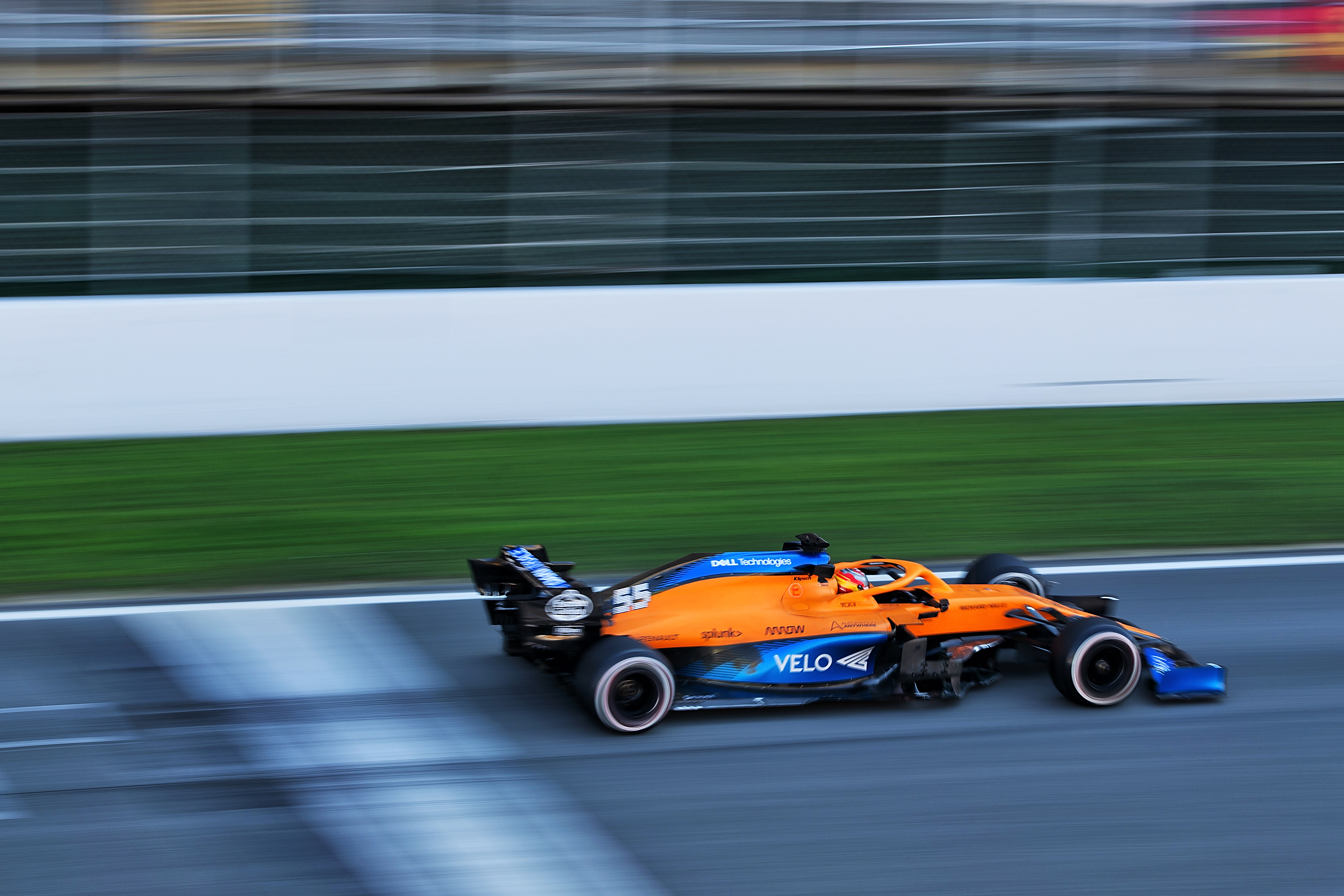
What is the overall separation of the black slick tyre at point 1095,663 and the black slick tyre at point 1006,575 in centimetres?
61

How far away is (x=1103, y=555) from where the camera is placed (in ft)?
25.3

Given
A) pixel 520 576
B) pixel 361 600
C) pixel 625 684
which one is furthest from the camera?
pixel 361 600

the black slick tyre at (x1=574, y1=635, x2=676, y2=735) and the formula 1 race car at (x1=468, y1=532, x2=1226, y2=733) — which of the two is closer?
the black slick tyre at (x1=574, y1=635, x2=676, y2=735)

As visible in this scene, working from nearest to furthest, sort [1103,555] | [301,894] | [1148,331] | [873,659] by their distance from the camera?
[301,894] → [873,659] → [1103,555] → [1148,331]

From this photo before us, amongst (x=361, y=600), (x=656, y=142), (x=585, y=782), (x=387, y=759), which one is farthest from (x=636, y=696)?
(x=656, y=142)

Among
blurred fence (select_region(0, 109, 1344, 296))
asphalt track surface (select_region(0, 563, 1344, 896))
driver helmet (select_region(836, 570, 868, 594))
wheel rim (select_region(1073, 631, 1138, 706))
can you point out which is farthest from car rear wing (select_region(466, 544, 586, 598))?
blurred fence (select_region(0, 109, 1344, 296))

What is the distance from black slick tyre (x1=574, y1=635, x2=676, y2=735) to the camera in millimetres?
5012

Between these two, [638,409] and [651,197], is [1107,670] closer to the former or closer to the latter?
[638,409]

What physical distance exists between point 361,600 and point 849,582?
2.50m

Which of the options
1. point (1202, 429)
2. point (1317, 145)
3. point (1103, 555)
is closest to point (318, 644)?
Answer: point (1103, 555)

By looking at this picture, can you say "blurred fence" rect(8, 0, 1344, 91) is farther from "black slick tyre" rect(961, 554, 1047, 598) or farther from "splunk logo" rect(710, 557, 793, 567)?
"splunk logo" rect(710, 557, 793, 567)

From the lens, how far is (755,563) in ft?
17.9

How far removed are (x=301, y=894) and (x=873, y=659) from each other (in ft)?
7.44

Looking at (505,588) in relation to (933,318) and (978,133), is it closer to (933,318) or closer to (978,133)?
(933,318)
